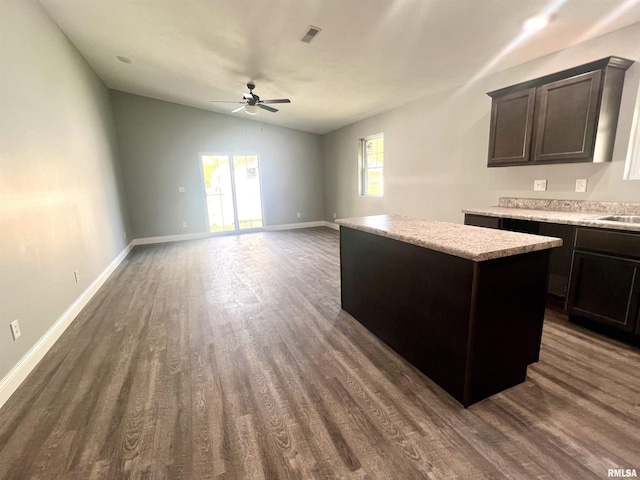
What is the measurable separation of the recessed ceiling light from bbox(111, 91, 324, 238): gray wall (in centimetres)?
563

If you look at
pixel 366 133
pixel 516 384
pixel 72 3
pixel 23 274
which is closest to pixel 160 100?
pixel 72 3

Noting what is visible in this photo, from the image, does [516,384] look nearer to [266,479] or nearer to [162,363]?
[266,479]

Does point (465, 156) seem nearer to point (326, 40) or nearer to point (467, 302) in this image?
point (326, 40)

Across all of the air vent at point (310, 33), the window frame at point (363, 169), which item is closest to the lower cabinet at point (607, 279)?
the air vent at point (310, 33)

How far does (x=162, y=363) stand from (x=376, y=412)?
1.56 meters

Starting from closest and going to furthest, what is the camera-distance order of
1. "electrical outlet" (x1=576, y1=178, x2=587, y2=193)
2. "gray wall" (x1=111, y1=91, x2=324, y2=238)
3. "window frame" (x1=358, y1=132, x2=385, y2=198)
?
"electrical outlet" (x1=576, y1=178, x2=587, y2=193)
"gray wall" (x1=111, y1=91, x2=324, y2=238)
"window frame" (x1=358, y1=132, x2=385, y2=198)

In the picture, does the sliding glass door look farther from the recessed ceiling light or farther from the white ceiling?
the recessed ceiling light

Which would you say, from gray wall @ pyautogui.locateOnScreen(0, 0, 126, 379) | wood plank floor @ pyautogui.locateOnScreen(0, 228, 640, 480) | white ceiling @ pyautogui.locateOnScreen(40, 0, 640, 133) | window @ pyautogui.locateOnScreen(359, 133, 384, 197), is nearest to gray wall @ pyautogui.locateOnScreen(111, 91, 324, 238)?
white ceiling @ pyautogui.locateOnScreen(40, 0, 640, 133)

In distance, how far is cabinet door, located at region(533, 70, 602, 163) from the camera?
2480 mm

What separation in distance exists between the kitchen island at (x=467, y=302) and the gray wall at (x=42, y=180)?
2622mm

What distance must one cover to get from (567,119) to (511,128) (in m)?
0.50

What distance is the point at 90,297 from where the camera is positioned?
351cm

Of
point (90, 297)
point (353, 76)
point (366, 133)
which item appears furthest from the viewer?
point (366, 133)

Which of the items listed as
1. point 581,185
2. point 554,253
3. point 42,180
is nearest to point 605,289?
point 554,253
